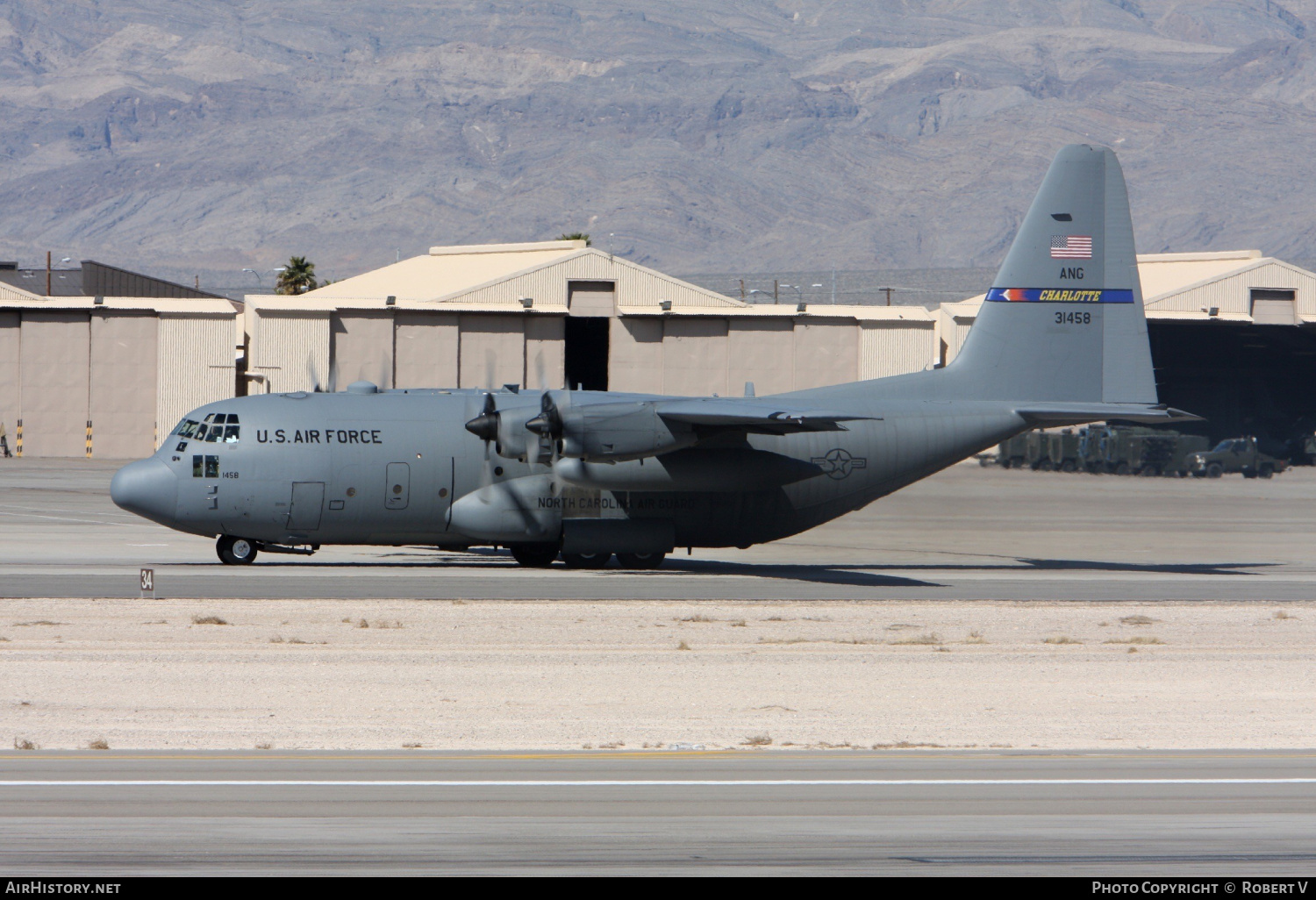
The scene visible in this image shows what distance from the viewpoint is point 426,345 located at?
6606 centimetres

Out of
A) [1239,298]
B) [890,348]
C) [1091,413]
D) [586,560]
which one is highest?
[1239,298]

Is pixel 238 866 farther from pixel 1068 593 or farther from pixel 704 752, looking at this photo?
pixel 1068 593

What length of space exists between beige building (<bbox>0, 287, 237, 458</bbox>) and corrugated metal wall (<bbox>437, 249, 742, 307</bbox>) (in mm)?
13045

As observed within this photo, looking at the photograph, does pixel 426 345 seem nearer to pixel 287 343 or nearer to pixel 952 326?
Answer: pixel 287 343

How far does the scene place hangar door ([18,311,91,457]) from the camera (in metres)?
67.6

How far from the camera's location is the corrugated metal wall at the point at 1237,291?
73.1 meters

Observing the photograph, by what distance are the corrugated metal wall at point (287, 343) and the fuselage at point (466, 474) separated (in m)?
Result: 35.3

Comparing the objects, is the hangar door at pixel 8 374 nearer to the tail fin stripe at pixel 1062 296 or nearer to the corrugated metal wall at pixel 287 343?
the corrugated metal wall at pixel 287 343

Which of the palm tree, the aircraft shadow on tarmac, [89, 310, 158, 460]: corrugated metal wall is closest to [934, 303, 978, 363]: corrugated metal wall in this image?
the aircraft shadow on tarmac

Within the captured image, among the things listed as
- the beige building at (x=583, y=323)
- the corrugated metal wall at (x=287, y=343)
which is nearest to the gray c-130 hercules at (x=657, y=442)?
the beige building at (x=583, y=323)

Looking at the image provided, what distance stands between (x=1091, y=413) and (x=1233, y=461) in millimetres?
39927

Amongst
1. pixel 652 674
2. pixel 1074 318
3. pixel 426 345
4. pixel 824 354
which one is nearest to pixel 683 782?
pixel 652 674

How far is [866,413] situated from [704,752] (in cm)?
1838
